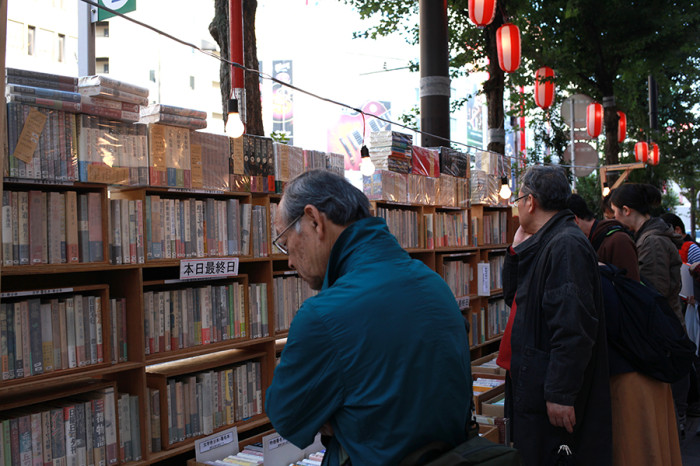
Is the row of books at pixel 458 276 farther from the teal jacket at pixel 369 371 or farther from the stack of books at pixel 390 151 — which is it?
the teal jacket at pixel 369 371

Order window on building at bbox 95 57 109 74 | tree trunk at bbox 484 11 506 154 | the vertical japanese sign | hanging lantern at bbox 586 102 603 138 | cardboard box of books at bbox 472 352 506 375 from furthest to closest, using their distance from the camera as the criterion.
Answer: window on building at bbox 95 57 109 74 < the vertical japanese sign < hanging lantern at bbox 586 102 603 138 < tree trunk at bbox 484 11 506 154 < cardboard box of books at bbox 472 352 506 375

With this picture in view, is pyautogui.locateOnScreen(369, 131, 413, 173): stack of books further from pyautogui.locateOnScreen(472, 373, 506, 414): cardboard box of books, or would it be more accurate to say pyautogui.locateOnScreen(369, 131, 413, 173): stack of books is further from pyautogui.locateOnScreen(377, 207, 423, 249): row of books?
pyautogui.locateOnScreen(472, 373, 506, 414): cardboard box of books

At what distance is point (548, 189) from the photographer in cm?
294

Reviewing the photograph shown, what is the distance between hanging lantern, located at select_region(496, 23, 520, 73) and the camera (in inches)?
302

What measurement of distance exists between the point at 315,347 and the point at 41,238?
198 centimetres

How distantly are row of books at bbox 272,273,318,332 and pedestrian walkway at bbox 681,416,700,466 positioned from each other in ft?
10.7

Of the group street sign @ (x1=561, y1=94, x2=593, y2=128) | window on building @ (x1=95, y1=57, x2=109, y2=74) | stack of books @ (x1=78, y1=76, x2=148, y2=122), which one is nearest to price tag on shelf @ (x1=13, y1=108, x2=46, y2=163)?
stack of books @ (x1=78, y1=76, x2=148, y2=122)

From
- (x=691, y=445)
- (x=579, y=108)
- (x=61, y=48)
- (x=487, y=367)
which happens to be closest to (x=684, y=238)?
(x=691, y=445)

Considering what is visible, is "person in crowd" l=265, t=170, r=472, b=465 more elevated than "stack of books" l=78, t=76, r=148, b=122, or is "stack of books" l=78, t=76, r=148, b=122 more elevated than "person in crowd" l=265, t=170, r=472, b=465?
"stack of books" l=78, t=76, r=148, b=122

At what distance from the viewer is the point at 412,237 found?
5.64 m

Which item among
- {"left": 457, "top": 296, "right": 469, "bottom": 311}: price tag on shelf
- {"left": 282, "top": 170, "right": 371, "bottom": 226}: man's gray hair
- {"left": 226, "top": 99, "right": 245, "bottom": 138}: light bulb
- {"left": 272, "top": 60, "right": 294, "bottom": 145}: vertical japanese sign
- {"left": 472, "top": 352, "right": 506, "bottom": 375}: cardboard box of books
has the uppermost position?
{"left": 272, "top": 60, "right": 294, "bottom": 145}: vertical japanese sign

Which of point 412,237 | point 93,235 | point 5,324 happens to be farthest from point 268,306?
point 412,237

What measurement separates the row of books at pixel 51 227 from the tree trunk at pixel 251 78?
2.25m

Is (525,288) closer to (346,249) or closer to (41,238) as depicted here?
(346,249)
